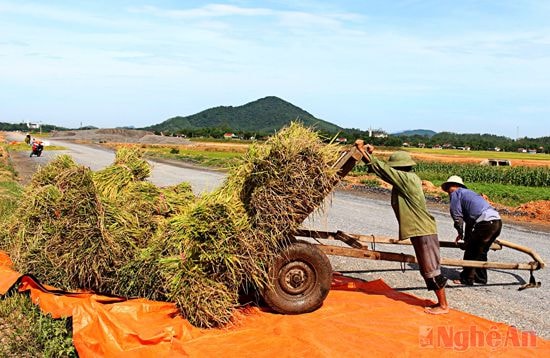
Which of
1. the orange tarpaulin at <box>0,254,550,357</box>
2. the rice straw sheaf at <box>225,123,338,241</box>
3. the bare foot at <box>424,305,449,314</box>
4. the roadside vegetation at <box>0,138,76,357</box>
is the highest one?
the rice straw sheaf at <box>225,123,338,241</box>

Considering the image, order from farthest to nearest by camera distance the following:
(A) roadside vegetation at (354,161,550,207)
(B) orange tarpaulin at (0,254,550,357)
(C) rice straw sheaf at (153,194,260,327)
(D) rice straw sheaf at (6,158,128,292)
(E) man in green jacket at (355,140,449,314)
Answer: (A) roadside vegetation at (354,161,550,207) → (E) man in green jacket at (355,140,449,314) → (D) rice straw sheaf at (6,158,128,292) → (C) rice straw sheaf at (153,194,260,327) → (B) orange tarpaulin at (0,254,550,357)

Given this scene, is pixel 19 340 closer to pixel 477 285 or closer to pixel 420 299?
pixel 420 299

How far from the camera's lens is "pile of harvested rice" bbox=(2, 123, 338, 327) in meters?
4.92

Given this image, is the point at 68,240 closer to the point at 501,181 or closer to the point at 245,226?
the point at 245,226

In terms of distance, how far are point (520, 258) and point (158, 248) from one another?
21.4 ft

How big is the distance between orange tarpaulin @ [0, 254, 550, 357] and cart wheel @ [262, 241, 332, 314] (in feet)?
0.43

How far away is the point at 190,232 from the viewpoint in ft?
16.3

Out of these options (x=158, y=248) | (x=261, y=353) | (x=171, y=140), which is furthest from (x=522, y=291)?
(x=171, y=140)

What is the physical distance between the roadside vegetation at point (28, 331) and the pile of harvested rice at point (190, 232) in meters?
0.43

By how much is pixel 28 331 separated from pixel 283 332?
93.6 inches

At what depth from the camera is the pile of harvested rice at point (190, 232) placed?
492cm

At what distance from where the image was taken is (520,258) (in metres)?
8.85

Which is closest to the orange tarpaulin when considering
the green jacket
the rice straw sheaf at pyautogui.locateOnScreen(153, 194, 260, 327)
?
the rice straw sheaf at pyautogui.locateOnScreen(153, 194, 260, 327)

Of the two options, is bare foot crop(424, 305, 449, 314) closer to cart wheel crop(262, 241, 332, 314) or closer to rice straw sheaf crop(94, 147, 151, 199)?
cart wheel crop(262, 241, 332, 314)
